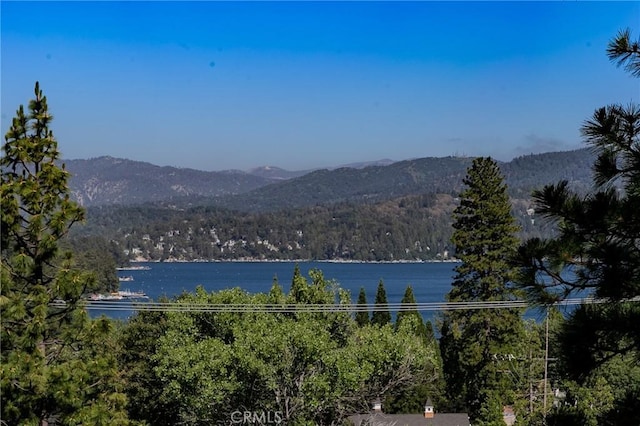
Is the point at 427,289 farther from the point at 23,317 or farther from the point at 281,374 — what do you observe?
the point at 23,317

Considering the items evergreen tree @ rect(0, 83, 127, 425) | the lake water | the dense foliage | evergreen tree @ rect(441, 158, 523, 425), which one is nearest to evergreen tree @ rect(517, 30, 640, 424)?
evergreen tree @ rect(0, 83, 127, 425)

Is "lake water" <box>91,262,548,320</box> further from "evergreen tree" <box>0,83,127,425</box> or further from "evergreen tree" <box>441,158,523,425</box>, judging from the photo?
"evergreen tree" <box>0,83,127,425</box>

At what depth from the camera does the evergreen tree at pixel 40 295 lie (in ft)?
27.9

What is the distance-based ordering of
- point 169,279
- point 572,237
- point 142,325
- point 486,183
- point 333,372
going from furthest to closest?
1. point 169,279
2. point 486,183
3. point 142,325
4. point 333,372
5. point 572,237

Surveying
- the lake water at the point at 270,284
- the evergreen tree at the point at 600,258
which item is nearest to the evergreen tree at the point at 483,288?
the evergreen tree at the point at 600,258

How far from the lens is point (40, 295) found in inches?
342

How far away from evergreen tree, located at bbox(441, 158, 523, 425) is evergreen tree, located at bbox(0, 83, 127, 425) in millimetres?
13527

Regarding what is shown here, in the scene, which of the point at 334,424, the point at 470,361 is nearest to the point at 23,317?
the point at 334,424

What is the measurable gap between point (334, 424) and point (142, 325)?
7392 millimetres

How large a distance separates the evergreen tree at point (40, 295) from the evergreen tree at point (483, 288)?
1353 centimetres

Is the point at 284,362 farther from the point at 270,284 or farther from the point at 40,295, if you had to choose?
the point at 270,284

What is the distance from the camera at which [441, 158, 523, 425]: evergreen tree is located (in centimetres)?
2075

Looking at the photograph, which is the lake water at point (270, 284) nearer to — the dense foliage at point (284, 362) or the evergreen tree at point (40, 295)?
the dense foliage at point (284, 362)

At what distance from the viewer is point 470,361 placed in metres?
20.9
